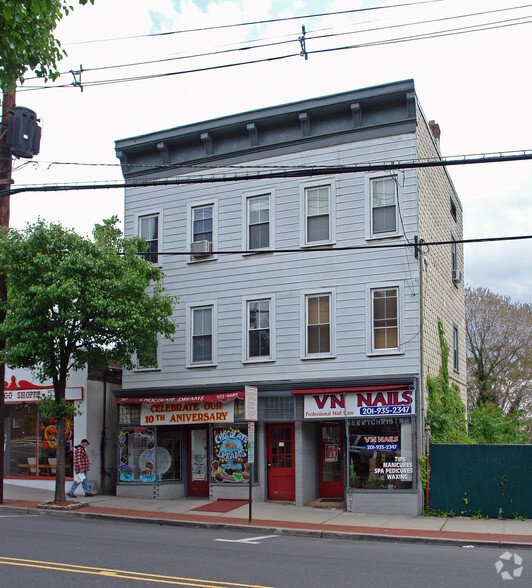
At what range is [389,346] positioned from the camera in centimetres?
1839

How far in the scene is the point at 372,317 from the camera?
18.7 m

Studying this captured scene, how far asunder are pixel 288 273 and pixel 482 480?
735 cm

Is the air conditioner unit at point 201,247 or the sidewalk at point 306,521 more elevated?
the air conditioner unit at point 201,247

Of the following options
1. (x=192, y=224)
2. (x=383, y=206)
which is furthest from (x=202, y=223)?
(x=383, y=206)

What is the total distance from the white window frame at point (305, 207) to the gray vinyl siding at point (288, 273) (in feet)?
0.30

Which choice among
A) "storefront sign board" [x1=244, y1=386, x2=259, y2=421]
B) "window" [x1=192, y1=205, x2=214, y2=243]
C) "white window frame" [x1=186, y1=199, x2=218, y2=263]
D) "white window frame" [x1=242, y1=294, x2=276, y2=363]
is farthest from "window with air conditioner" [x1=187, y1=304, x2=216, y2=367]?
"storefront sign board" [x1=244, y1=386, x2=259, y2=421]

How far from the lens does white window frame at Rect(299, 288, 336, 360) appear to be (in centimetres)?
1900

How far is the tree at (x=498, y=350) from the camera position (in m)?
43.1

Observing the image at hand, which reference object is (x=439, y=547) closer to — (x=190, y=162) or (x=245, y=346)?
(x=245, y=346)

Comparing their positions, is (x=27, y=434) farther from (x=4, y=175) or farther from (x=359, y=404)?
(x=359, y=404)

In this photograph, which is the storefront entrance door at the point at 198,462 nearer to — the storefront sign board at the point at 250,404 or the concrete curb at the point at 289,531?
the concrete curb at the point at 289,531

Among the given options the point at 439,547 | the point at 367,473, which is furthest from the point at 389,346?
the point at 439,547

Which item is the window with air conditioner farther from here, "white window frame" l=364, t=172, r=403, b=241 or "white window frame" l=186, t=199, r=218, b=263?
"white window frame" l=364, t=172, r=403, b=241

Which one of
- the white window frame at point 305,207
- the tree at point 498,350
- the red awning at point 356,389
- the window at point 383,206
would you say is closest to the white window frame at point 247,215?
the white window frame at point 305,207
